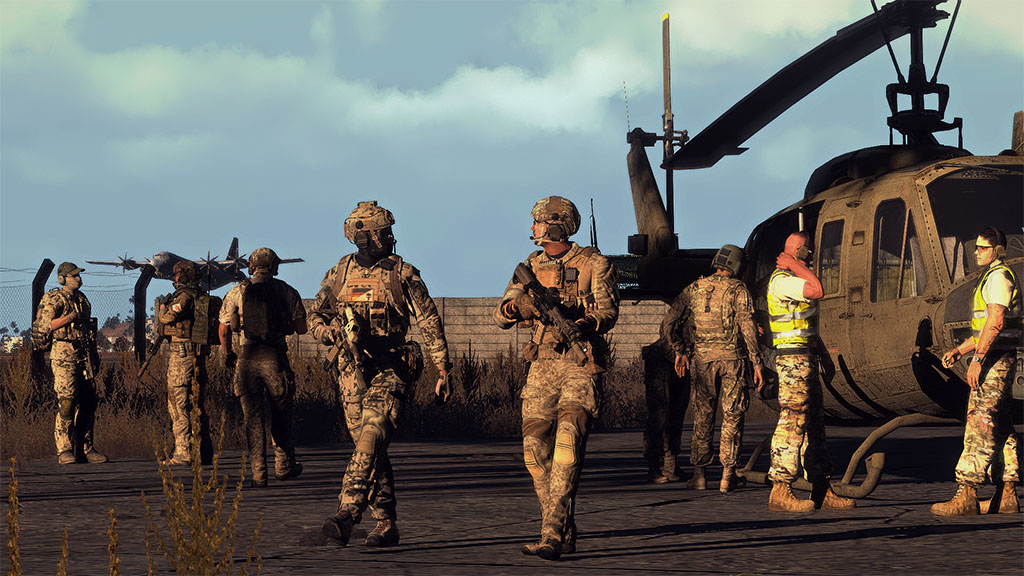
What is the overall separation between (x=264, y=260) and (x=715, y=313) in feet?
12.6

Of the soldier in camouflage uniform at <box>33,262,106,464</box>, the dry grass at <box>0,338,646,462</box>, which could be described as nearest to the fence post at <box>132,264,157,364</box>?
the dry grass at <box>0,338,646,462</box>

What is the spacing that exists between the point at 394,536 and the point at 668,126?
31.4ft

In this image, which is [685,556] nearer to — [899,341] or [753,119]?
[899,341]

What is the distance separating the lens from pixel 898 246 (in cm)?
964

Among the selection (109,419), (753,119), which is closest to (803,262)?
(753,119)

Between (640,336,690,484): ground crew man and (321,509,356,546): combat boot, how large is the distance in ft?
13.7

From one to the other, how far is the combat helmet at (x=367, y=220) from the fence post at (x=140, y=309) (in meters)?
10.1

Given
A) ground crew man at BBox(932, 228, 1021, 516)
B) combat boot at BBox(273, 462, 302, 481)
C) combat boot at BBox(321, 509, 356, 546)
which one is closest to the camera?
combat boot at BBox(321, 509, 356, 546)

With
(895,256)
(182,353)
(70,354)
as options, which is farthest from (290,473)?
(895,256)

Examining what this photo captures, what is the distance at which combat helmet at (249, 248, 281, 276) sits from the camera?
10.6 metres

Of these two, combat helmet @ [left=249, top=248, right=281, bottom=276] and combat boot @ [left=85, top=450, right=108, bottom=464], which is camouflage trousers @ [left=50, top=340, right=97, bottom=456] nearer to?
combat boot @ [left=85, top=450, right=108, bottom=464]

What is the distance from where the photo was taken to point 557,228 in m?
7.46

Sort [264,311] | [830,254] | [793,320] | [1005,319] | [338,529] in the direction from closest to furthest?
[338,529]
[1005,319]
[793,320]
[830,254]
[264,311]

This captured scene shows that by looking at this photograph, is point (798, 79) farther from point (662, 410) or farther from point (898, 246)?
point (662, 410)
